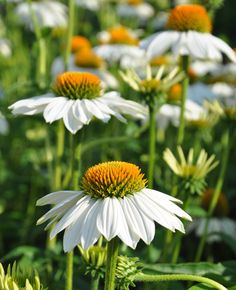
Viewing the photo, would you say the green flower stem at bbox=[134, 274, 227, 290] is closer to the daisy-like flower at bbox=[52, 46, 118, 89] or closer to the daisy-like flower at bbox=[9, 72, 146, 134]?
the daisy-like flower at bbox=[9, 72, 146, 134]

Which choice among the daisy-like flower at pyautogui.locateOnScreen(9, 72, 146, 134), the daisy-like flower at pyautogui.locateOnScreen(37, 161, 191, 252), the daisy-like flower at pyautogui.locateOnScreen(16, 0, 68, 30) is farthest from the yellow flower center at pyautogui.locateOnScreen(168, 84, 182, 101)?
the daisy-like flower at pyautogui.locateOnScreen(37, 161, 191, 252)

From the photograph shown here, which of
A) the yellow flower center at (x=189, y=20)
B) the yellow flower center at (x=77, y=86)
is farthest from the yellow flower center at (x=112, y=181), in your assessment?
the yellow flower center at (x=189, y=20)

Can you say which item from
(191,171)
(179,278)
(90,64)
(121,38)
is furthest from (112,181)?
(121,38)

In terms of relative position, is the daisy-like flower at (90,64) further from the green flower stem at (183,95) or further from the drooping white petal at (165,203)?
the drooping white petal at (165,203)

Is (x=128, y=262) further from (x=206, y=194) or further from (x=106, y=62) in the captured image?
(x=106, y=62)

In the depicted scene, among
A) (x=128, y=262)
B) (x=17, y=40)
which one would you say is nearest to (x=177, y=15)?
(x=128, y=262)

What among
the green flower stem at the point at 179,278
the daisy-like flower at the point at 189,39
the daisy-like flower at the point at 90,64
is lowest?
the green flower stem at the point at 179,278
